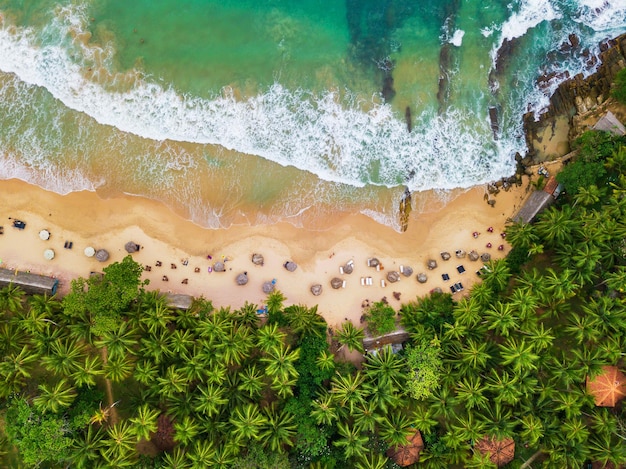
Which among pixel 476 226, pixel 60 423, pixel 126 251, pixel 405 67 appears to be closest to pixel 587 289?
pixel 476 226

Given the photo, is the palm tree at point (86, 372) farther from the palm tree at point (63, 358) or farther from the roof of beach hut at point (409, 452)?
the roof of beach hut at point (409, 452)

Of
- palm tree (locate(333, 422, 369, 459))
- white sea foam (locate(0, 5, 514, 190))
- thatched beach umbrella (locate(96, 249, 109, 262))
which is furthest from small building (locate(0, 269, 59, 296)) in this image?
palm tree (locate(333, 422, 369, 459))

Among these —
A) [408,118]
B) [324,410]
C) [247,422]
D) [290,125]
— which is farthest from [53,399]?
[408,118]

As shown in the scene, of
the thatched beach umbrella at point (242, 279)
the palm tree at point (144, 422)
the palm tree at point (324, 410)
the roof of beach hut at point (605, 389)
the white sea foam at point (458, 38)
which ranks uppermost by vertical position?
the white sea foam at point (458, 38)

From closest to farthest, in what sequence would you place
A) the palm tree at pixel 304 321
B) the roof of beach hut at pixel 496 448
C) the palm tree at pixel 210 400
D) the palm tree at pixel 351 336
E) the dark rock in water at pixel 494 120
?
the palm tree at pixel 210 400 < the roof of beach hut at pixel 496 448 < the palm tree at pixel 351 336 < the palm tree at pixel 304 321 < the dark rock in water at pixel 494 120

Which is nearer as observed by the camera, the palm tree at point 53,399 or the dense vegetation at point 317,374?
the palm tree at point 53,399

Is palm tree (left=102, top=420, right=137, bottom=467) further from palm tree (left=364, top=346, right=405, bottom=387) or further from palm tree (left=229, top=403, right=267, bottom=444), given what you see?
palm tree (left=364, top=346, right=405, bottom=387)

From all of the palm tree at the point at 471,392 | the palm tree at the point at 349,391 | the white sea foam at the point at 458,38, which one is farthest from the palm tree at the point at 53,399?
the white sea foam at the point at 458,38
